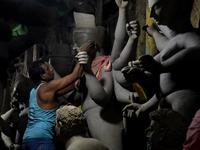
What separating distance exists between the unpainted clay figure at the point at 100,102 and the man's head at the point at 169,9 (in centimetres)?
90

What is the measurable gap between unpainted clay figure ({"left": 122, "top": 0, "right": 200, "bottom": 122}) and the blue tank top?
1.12 meters

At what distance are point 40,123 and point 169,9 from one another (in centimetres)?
172

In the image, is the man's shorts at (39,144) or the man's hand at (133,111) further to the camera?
the man's shorts at (39,144)

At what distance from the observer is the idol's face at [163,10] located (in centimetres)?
209

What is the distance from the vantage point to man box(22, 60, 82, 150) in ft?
9.48

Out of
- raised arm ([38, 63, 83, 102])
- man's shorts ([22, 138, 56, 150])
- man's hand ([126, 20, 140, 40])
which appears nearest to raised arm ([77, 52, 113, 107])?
raised arm ([38, 63, 83, 102])

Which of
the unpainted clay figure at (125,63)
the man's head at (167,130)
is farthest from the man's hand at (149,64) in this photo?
the unpainted clay figure at (125,63)

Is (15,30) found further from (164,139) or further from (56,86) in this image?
(164,139)

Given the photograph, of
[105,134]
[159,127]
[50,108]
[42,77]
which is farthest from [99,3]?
[159,127]

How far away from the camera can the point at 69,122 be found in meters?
2.39

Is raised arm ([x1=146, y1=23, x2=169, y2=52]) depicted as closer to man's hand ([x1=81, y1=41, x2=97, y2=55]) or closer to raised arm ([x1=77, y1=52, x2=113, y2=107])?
raised arm ([x1=77, y1=52, x2=113, y2=107])

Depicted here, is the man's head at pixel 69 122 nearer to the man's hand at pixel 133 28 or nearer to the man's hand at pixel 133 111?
the man's hand at pixel 133 111

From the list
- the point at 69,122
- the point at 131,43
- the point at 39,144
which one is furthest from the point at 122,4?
the point at 39,144

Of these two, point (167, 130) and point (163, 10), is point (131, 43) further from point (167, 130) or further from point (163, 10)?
point (167, 130)
